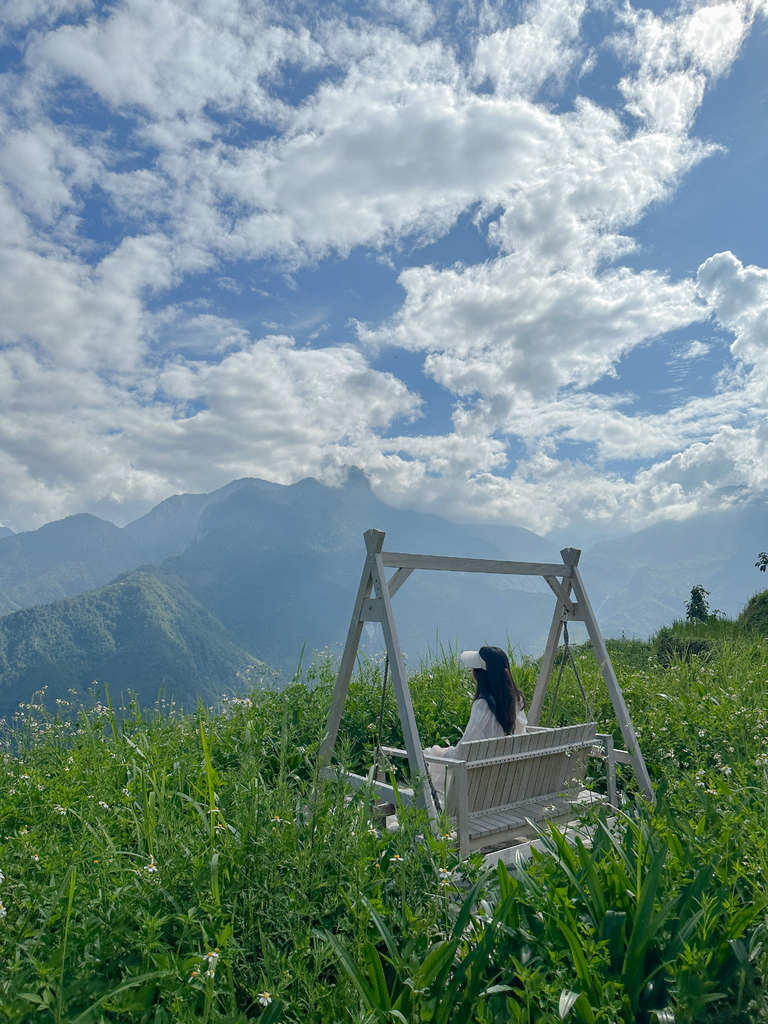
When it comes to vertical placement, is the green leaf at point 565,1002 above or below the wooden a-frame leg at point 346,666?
below

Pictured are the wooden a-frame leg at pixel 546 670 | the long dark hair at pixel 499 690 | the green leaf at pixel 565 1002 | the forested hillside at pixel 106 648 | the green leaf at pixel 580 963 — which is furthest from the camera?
the forested hillside at pixel 106 648

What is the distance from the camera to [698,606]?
1616 cm

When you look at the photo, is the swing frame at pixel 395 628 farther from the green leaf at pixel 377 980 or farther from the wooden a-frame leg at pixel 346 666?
the green leaf at pixel 377 980

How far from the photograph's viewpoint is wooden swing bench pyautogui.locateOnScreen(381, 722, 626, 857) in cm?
361

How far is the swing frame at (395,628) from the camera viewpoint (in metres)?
3.82

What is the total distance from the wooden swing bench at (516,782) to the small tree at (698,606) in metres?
13.1

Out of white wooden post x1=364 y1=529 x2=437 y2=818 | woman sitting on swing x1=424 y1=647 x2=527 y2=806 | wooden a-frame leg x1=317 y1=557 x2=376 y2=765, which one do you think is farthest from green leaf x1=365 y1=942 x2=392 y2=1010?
woman sitting on swing x1=424 y1=647 x2=527 y2=806

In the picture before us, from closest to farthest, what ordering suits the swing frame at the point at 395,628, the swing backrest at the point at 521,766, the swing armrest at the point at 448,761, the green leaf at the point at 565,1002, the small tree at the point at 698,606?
1. the green leaf at the point at 565,1002
2. the swing armrest at the point at 448,761
3. the swing backrest at the point at 521,766
4. the swing frame at the point at 395,628
5. the small tree at the point at 698,606

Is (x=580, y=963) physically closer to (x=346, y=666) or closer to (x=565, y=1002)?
(x=565, y=1002)

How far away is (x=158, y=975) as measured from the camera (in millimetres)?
1863

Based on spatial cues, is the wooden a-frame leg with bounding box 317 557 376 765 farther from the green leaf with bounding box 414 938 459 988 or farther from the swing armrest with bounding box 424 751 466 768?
the green leaf with bounding box 414 938 459 988

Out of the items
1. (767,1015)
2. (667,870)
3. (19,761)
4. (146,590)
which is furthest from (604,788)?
(146,590)

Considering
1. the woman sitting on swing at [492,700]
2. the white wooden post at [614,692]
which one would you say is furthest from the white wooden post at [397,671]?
the white wooden post at [614,692]

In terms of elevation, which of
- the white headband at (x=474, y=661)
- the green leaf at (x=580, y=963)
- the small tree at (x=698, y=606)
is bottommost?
the green leaf at (x=580, y=963)
